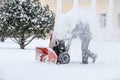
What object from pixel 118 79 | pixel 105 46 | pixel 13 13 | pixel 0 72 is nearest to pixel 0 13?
pixel 13 13

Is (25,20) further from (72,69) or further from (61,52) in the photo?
(72,69)

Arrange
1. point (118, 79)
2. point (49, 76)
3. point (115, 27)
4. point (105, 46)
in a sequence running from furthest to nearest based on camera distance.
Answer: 1. point (115, 27)
2. point (105, 46)
3. point (49, 76)
4. point (118, 79)

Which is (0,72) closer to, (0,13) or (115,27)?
(0,13)

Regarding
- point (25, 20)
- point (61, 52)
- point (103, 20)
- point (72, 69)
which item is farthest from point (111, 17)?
point (72, 69)

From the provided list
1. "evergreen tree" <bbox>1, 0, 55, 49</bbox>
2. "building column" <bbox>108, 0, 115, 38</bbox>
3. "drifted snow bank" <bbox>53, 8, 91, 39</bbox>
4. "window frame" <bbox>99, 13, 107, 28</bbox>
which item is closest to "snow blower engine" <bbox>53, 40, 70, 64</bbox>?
"drifted snow bank" <bbox>53, 8, 91, 39</bbox>

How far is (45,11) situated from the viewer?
26.2 m

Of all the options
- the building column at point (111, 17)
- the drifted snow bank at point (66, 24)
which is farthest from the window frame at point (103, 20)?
the drifted snow bank at point (66, 24)

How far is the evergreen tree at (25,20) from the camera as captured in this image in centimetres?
2484

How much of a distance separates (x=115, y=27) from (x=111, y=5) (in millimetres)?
2448

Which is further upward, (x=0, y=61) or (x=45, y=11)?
(x=45, y=11)

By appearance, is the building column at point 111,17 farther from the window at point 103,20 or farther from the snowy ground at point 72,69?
the snowy ground at point 72,69

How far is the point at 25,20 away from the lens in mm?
24984

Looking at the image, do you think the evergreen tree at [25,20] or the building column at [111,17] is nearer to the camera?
the evergreen tree at [25,20]

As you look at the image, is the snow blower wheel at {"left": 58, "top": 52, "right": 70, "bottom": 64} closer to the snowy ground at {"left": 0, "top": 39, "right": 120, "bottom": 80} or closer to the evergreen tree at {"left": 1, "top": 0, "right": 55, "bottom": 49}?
the snowy ground at {"left": 0, "top": 39, "right": 120, "bottom": 80}
